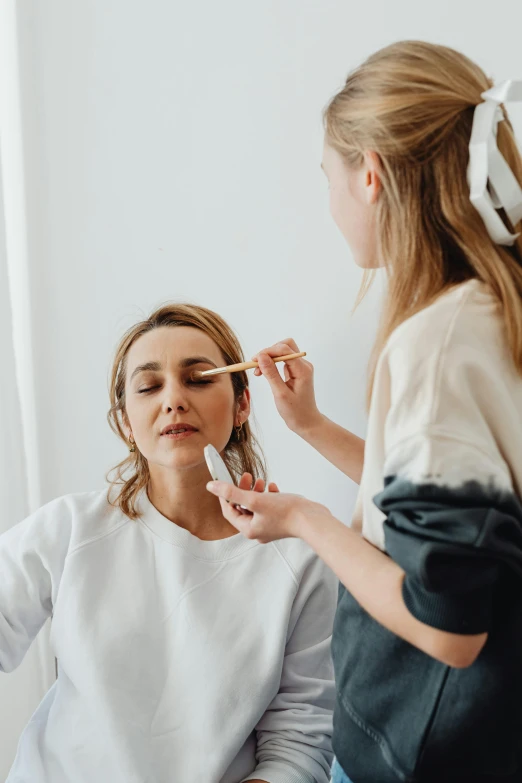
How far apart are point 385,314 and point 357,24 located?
697mm

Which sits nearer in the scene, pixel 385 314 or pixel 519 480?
pixel 519 480

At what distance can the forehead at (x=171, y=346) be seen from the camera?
1.42m

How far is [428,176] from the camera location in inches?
37.2

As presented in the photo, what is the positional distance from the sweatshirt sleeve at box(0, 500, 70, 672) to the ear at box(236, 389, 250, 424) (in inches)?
13.5

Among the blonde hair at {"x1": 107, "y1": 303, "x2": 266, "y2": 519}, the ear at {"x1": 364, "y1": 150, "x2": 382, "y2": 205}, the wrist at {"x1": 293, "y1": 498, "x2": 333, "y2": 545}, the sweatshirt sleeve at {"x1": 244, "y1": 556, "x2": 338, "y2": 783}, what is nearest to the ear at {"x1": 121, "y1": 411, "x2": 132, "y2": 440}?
the blonde hair at {"x1": 107, "y1": 303, "x2": 266, "y2": 519}

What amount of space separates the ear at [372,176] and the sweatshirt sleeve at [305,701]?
Result: 64 centimetres

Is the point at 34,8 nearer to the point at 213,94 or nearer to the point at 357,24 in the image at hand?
the point at 213,94

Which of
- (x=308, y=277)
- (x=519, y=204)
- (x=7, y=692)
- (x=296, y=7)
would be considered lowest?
(x=7, y=692)

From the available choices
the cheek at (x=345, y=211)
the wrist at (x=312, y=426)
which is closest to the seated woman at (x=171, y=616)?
the wrist at (x=312, y=426)

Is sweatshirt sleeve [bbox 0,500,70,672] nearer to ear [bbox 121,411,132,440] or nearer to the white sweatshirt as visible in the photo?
the white sweatshirt

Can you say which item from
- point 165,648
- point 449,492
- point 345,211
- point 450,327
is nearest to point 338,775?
point 165,648

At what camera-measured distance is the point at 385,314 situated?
96 cm

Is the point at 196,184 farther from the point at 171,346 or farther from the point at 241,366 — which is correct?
the point at 241,366

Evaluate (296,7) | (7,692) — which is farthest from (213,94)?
(7,692)
